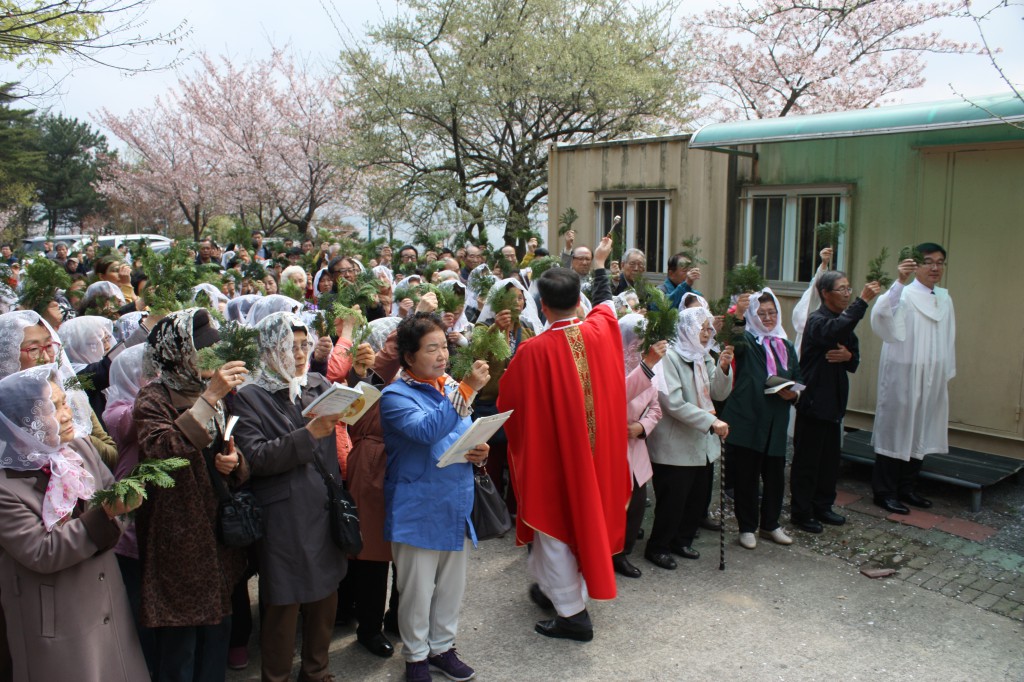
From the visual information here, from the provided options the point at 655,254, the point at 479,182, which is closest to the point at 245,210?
the point at 479,182

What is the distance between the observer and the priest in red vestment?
175 inches

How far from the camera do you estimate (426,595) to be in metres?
3.96

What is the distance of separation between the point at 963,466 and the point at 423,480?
5.39 metres

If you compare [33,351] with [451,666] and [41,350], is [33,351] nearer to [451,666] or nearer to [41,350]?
[41,350]

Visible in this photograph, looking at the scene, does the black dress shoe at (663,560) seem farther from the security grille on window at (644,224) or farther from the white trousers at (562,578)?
the security grille on window at (644,224)

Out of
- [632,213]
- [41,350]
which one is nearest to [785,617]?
[41,350]

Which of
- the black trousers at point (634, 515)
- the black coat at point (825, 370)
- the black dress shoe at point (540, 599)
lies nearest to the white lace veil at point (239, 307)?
the black dress shoe at point (540, 599)

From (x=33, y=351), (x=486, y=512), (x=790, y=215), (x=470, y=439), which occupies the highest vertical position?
(x=790, y=215)

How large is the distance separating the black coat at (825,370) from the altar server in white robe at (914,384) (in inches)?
25.9

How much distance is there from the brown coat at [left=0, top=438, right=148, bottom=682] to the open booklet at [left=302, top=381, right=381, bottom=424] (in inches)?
34.3

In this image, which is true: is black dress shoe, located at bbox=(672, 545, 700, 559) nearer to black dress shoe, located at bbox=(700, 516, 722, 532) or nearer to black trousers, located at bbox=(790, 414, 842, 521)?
black dress shoe, located at bbox=(700, 516, 722, 532)

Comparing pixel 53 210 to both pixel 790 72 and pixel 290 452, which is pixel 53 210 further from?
pixel 290 452

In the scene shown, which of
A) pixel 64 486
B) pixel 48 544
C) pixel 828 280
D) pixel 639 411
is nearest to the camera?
pixel 48 544

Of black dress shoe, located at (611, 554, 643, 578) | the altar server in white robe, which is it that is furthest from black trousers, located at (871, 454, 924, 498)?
black dress shoe, located at (611, 554, 643, 578)
